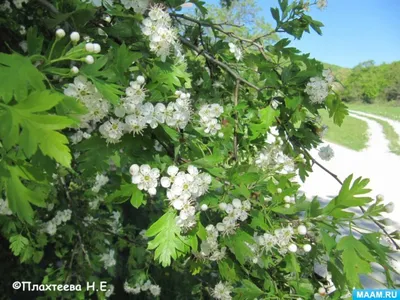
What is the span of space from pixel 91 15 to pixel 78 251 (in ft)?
6.38

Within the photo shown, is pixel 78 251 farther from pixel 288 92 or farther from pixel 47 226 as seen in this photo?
pixel 288 92

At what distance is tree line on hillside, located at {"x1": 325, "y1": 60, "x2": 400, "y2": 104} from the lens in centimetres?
4216

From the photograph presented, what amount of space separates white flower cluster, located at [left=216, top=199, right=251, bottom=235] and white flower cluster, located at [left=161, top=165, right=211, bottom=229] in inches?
5.0

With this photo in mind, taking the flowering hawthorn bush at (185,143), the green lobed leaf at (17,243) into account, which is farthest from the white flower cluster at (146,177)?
the green lobed leaf at (17,243)

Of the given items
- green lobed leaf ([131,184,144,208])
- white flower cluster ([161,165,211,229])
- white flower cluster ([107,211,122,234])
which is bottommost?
white flower cluster ([107,211,122,234])

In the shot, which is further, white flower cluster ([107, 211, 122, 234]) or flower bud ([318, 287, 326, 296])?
white flower cluster ([107, 211, 122, 234])

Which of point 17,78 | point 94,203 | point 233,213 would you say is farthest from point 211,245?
point 94,203

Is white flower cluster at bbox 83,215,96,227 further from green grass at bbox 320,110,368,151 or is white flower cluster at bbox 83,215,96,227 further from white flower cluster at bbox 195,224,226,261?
green grass at bbox 320,110,368,151

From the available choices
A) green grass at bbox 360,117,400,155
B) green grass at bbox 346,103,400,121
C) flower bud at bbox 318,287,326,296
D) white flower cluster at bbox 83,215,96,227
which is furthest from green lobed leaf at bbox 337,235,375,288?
green grass at bbox 346,103,400,121

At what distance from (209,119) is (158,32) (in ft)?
1.44

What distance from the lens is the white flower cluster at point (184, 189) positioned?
131 centimetres

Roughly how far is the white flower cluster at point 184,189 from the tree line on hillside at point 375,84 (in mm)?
43306

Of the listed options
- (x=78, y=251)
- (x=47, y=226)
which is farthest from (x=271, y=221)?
(x=47, y=226)

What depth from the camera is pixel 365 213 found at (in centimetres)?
138
